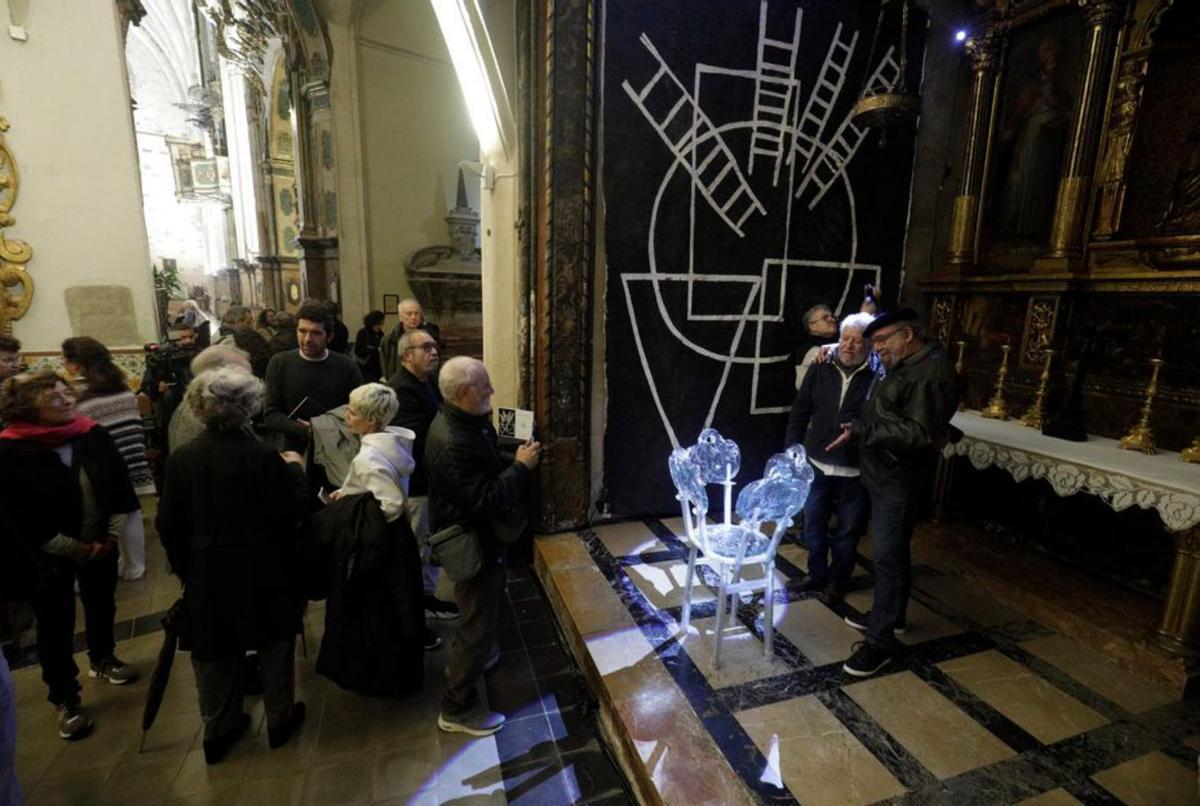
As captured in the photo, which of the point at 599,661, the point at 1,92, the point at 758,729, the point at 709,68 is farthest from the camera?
the point at 1,92

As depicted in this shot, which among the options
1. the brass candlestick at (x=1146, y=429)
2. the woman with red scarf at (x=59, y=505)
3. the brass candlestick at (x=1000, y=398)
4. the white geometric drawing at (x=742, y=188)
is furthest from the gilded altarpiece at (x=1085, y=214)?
the woman with red scarf at (x=59, y=505)

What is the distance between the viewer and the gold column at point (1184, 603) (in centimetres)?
249

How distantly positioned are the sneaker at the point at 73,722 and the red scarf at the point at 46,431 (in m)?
1.14

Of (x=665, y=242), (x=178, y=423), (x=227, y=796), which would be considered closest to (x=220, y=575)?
(x=227, y=796)

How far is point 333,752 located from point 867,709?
2258 millimetres

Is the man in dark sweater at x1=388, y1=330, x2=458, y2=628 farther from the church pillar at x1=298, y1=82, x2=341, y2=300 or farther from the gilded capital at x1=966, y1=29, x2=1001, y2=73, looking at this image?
the church pillar at x1=298, y1=82, x2=341, y2=300

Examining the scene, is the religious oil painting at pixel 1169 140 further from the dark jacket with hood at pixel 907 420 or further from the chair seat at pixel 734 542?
the chair seat at pixel 734 542

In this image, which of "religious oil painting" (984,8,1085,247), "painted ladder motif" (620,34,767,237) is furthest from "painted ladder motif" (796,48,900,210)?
"religious oil painting" (984,8,1085,247)

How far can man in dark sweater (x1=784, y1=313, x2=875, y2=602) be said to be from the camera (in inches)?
119

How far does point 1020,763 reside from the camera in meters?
2.10

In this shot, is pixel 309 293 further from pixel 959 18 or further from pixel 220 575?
pixel 959 18

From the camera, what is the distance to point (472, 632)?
2.39 m

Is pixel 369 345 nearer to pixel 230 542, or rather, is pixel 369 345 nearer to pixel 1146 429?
pixel 230 542

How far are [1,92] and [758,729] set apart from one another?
670 centimetres
